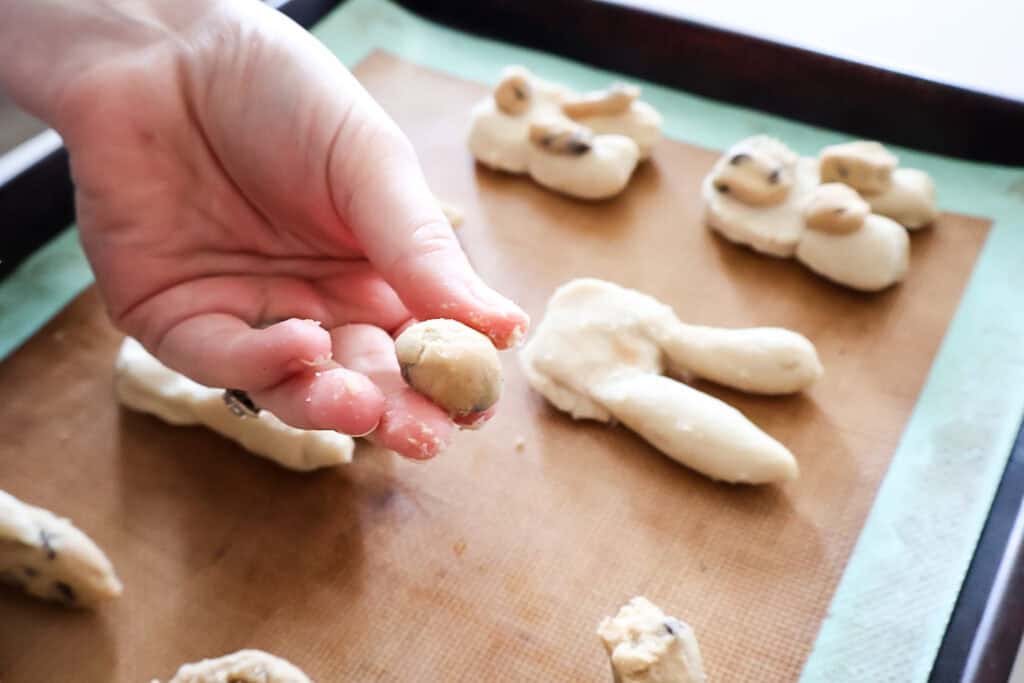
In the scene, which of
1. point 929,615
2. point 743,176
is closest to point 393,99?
point 743,176

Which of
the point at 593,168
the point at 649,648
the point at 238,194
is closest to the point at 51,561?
the point at 238,194

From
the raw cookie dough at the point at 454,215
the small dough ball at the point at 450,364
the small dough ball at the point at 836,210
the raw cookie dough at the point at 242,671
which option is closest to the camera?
the small dough ball at the point at 450,364

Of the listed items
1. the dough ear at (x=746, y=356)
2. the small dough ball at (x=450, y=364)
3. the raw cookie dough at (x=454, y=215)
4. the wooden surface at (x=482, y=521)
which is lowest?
the wooden surface at (x=482, y=521)

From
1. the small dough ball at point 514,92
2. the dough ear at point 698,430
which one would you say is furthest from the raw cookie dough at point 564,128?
the dough ear at point 698,430

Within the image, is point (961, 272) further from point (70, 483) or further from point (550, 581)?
point (70, 483)

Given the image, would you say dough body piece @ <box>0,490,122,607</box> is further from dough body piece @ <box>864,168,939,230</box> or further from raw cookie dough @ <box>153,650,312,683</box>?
dough body piece @ <box>864,168,939,230</box>

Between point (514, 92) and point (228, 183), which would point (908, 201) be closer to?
point (514, 92)

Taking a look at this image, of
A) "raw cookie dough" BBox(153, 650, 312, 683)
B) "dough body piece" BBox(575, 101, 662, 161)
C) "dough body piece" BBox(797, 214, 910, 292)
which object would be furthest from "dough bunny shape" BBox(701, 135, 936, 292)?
"raw cookie dough" BBox(153, 650, 312, 683)

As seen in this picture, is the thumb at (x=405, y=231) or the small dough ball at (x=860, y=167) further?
the small dough ball at (x=860, y=167)

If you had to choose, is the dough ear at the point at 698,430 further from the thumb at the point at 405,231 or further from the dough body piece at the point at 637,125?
the dough body piece at the point at 637,125
